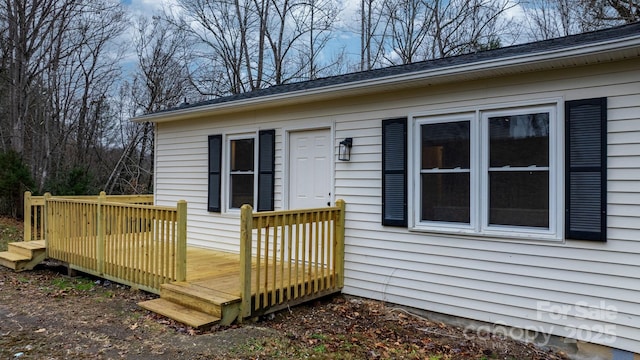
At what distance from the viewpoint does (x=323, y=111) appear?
5.55 meters

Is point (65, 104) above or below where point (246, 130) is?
above

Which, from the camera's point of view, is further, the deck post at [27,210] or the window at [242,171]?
the deck post at [27,210]

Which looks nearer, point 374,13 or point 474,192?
point 474,192

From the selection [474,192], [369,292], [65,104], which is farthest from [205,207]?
[65,104]

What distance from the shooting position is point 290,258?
4457 mm

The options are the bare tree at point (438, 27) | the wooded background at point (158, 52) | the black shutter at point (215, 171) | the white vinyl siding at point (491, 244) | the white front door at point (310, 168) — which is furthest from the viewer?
the bare tree at point (438, 27)

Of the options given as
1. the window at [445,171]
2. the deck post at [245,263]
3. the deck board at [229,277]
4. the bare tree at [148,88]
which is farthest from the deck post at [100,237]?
the bare tree at [148,88]

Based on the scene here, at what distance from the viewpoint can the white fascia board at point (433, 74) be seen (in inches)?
133

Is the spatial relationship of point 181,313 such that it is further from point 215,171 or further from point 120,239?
point 215,171

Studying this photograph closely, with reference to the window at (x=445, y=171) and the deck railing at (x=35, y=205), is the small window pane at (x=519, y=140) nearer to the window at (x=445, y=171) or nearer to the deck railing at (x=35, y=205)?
the window at (x=445, y=171)

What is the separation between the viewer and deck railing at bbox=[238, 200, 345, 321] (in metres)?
4.12

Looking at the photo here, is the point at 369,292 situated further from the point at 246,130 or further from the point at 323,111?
the point at 246,130

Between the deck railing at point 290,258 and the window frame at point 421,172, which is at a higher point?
the window frame at point 421,172

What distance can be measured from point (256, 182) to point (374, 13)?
12394 millimetres
